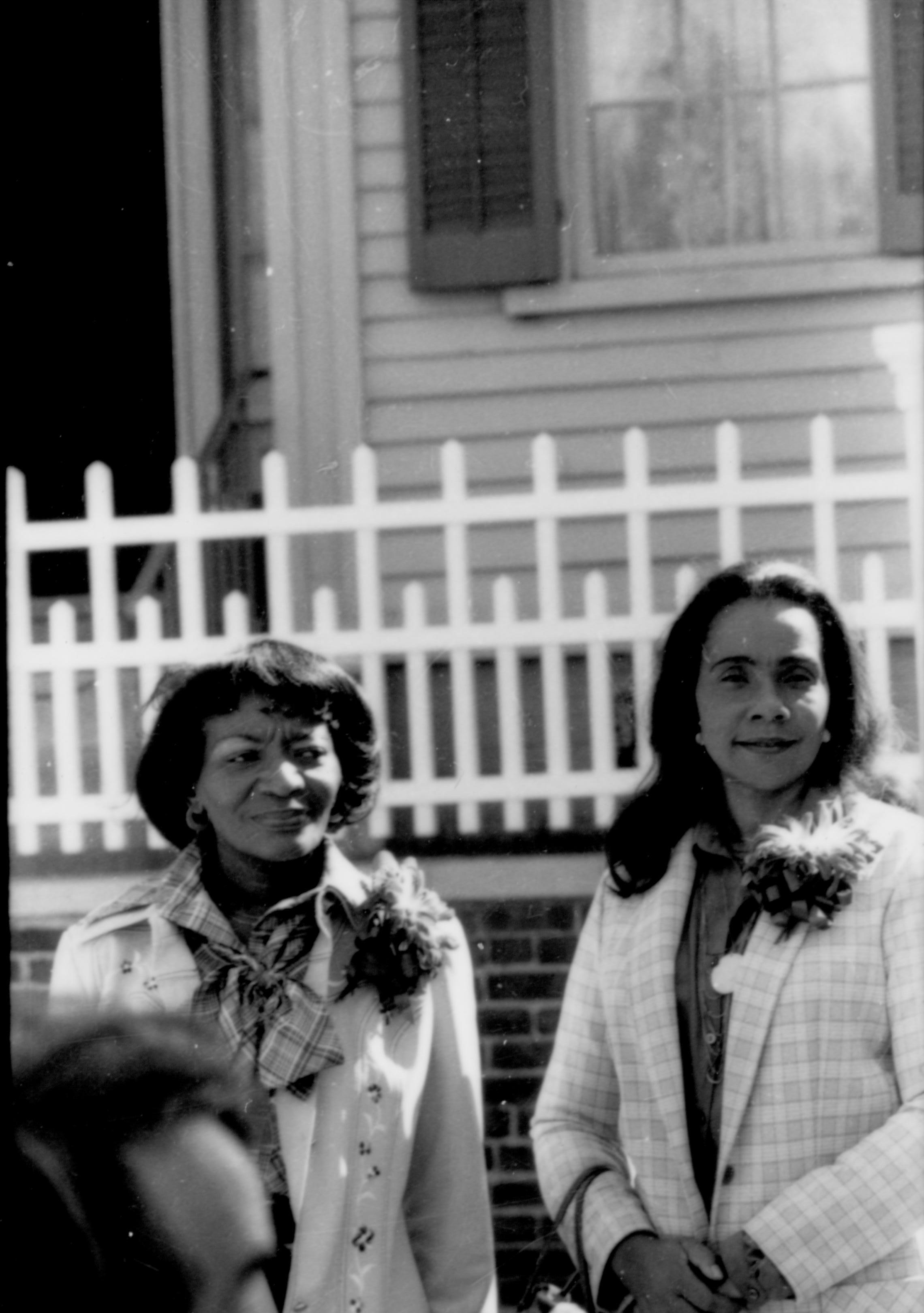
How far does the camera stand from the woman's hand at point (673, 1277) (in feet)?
4.63

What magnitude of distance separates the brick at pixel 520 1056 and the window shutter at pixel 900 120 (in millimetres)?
1165

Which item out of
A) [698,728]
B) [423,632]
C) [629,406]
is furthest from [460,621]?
[698,728]

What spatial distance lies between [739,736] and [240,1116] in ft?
2.34

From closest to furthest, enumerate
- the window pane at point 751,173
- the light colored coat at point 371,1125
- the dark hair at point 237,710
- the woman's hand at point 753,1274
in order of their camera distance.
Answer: the woman's hand at point 753,1274, the light colored coat at point 371,1125, the dark hair at point 237,710, the window pane at point 751,173

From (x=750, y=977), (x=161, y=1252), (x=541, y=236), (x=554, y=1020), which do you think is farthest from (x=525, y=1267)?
(x=541, y=236)

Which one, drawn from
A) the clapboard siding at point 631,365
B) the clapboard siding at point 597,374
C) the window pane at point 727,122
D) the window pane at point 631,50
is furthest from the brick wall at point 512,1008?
the window pane at point 631,50

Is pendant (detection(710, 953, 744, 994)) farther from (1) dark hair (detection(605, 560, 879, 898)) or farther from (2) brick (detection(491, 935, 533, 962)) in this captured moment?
(2) brick (detection(491, 935, 533, 962))

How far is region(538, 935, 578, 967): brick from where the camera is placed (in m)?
1.82

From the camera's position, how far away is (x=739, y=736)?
61.1 inches

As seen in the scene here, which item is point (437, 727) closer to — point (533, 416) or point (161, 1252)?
point (533, 416)

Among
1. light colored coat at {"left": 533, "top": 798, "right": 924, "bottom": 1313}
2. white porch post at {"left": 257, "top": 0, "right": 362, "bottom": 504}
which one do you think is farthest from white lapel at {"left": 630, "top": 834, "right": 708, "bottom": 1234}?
white porch post at {"left": 257, "top": 0, "right": 362, "bottom": 504}

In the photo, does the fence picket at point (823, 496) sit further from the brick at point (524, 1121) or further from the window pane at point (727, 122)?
the brick at point (524, 1121)

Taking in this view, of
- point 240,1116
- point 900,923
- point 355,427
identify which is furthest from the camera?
point 355,427

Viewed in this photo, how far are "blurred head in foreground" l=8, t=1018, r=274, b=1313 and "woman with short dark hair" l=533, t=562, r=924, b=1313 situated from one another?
362 millimetres
